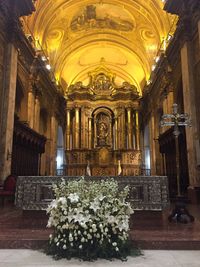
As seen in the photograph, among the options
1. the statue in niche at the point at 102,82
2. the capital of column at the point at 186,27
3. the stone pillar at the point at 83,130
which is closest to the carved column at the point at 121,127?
the statue in niche at the point at 102,82

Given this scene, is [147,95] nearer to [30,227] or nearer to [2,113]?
[2,113]

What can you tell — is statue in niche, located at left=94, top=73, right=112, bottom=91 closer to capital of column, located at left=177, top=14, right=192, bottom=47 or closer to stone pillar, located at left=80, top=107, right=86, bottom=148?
stone pillar, located at left=80, top=107, right=86, bottom=148

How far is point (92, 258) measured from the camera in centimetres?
288

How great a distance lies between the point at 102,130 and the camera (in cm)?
2064

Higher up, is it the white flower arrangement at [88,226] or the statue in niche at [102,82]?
the statue in niche at [102,82]

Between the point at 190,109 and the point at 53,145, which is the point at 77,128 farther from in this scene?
the point at 190,109

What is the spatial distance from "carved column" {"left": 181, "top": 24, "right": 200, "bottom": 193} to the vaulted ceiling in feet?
12.8

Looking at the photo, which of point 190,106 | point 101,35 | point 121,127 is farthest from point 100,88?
point 190,106

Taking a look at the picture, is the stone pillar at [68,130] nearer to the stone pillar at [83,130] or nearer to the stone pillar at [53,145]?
the stone pillar at [83,130]

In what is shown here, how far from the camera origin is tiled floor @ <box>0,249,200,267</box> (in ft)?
8.89

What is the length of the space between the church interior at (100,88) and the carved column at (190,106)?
36 mm

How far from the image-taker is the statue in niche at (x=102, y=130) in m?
20.2

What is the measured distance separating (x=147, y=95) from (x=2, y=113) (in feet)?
40.0

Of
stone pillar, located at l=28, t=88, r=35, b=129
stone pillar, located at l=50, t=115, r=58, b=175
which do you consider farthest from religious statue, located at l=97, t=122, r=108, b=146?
stone pillar, located at l=28, t=88, r=35, b=129
